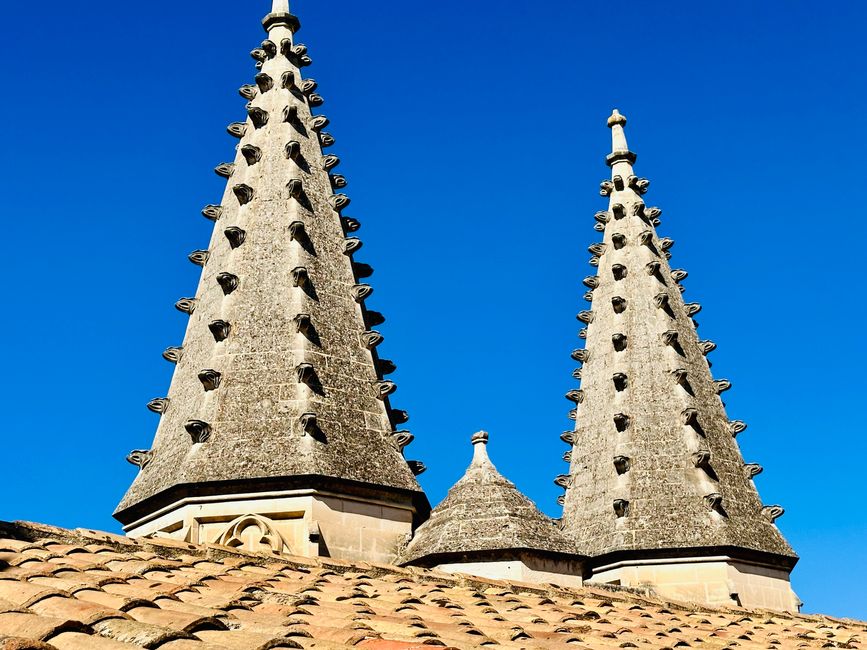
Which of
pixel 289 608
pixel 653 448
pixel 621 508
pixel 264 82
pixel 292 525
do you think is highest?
pixel 264 82

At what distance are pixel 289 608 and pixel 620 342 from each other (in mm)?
15871

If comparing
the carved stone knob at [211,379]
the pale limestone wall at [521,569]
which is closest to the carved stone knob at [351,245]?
the carved stone knob at [211,379]

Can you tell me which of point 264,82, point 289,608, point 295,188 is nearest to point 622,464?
point 295,188

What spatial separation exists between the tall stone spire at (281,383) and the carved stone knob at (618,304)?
199 inches

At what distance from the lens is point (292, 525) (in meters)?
17.8

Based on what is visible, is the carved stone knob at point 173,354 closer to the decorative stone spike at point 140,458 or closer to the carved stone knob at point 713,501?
the decorative stone spike at point 140,458

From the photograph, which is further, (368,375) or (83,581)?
(368,375)

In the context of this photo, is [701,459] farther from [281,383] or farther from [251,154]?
[251,154]

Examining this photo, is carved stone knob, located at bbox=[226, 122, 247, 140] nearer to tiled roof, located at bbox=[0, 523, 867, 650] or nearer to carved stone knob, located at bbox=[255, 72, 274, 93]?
carved stone knob, located at bbox=[255, 72, 274, 93]

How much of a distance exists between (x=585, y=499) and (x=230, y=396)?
7.07 metres

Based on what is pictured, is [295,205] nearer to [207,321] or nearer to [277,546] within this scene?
[207,321]

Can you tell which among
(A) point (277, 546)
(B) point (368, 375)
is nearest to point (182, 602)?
(A) point (277, 546)

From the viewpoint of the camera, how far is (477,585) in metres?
13.2

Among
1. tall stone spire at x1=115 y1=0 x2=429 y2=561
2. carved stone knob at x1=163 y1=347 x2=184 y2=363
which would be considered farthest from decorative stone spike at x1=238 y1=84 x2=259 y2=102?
carved stone knob at x1=163 y1=347 x2=184 y2=363
